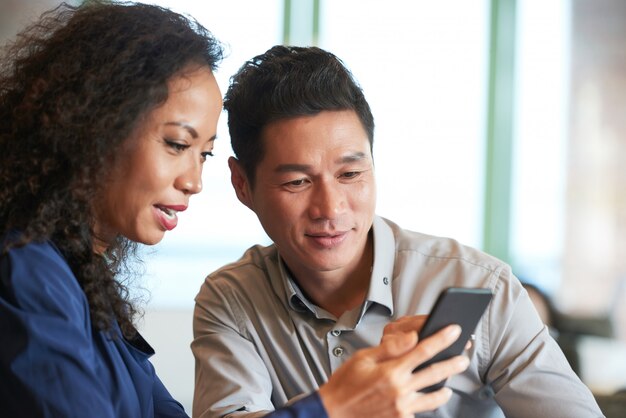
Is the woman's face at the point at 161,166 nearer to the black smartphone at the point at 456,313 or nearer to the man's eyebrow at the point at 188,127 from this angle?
the man's eyebrow at the point at 188,127

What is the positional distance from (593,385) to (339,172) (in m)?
2.37

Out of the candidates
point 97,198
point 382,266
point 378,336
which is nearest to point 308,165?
point 382,266

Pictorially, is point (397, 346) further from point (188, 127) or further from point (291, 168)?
point (291, 168)

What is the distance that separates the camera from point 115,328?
62.4 inches

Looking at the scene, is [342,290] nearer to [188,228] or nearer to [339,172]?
[339,172]

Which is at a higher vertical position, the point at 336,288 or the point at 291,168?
the point at 291,168

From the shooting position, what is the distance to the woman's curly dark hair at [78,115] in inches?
57.9

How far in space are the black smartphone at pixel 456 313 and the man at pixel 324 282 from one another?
0.39 metres

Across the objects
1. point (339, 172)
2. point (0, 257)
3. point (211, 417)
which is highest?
point (339, 172)

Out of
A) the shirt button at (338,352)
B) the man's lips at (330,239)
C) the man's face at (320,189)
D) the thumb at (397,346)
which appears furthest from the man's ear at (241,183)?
the thumb at (397,346)

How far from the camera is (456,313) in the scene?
1405mm

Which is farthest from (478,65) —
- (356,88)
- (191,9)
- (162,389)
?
(162,389)

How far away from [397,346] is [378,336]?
54cm

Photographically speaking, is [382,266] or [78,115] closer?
[78,115]
